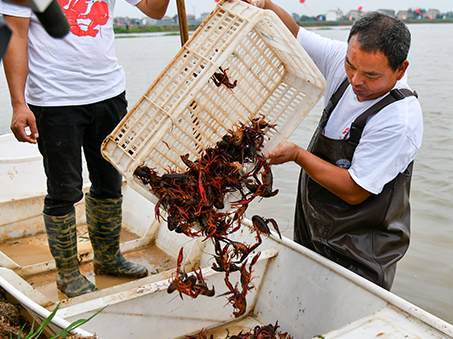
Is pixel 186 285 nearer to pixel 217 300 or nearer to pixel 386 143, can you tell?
pixel 217 300

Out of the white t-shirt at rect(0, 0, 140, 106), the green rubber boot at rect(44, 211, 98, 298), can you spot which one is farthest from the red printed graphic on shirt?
the green rubber boot at rect(44, 211, 98, 298)

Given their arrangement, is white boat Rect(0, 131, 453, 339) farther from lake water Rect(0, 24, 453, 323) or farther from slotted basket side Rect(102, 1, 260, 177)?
lake water Rect(0, 24, 453, 323)

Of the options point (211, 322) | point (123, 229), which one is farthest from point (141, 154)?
point (123, 229)

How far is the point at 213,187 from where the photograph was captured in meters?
2.25

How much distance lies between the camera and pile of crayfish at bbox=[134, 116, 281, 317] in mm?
2168

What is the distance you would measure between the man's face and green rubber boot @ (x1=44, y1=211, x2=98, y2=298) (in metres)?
1.86

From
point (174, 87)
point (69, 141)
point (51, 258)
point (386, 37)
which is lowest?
point (51, 258)

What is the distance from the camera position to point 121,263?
3271mm

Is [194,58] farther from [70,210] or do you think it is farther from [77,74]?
[70,210]

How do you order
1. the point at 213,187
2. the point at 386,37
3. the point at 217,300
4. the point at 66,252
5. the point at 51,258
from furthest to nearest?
the point at 51,258
the point at 66,252
the point at 217,300
the point at 213,187
the point at 386,37

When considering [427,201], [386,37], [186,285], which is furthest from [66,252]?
[427,201]

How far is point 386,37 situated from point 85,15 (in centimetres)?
161

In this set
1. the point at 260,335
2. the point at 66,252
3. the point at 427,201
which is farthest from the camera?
the point at 427,201

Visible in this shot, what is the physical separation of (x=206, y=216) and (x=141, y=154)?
0.44 meters
